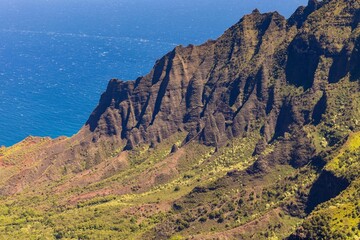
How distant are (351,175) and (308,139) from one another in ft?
111

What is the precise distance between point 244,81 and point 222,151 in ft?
88.6

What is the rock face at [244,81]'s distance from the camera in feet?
541

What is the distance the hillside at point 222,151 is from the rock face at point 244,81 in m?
0.37

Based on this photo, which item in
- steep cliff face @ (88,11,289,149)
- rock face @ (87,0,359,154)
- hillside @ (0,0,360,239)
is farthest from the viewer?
steep cliff face @ (88,11,289,149)

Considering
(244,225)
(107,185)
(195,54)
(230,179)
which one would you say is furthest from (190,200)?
(195,54)

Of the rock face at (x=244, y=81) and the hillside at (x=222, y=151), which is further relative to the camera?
the rock face at (x=244, y=81)

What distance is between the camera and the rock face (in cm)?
16488

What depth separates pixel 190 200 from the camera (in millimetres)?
137625

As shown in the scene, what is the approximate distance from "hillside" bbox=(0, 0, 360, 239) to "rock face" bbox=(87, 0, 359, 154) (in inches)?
14.7

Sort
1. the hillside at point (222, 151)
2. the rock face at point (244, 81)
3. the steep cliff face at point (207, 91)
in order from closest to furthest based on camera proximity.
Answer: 1. the hillside at point (222, 151)
2. the rock face at point (244, 81)
3. the steep cliff face at point (207, 91)

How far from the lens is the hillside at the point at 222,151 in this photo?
118938mm

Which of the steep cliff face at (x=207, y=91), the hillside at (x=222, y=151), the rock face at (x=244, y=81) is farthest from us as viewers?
the steep cliff face at (x=207, y=91)

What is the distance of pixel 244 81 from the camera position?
180m

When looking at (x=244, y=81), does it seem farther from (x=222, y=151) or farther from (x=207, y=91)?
(x=222, y=151)
